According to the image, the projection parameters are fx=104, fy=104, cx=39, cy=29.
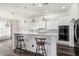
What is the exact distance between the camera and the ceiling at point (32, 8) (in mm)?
2475

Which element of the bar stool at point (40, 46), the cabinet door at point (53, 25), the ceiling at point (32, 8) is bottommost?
the bar stool at point (40, 46)

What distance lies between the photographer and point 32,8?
2.51 meters

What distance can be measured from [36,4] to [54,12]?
47 centimetres

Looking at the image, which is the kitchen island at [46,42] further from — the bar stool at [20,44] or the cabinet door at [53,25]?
the cabinet door at [53,25]

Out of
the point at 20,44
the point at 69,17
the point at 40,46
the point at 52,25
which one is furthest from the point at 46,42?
the point at 69,17

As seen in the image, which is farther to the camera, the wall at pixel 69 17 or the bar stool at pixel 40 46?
the bar stool at pixel 40 46

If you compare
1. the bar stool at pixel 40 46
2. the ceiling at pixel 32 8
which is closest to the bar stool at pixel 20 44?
the bar stool at pixel 40 46

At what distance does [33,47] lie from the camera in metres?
2.61

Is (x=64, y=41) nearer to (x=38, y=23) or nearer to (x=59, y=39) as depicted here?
(x=59, y=39)

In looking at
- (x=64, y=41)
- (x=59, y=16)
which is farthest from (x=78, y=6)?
(x=64, y=41)

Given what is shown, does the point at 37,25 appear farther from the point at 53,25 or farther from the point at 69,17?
the point at 69,17

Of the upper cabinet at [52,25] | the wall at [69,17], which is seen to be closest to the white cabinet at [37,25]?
the upper cabinet at [52,25]

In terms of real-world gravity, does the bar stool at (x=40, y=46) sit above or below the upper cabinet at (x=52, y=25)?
below

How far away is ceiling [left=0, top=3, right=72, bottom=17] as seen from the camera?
2475 millimetres
